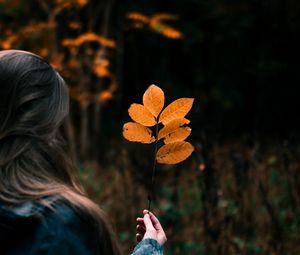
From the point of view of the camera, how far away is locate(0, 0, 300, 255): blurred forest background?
4852 millimetres

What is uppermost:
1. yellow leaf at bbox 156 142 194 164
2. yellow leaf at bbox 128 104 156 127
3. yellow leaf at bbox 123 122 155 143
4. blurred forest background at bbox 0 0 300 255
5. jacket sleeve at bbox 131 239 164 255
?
yellow leaf at bbox 128 104 156 127

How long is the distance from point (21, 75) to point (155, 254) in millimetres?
514

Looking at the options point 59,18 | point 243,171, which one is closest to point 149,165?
point 243,171

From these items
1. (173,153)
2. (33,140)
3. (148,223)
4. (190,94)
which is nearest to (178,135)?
(173,153)

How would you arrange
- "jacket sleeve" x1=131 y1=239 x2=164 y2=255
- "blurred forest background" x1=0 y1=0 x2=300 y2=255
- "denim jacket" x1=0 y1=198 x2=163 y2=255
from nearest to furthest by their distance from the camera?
"denim jacket" x1=0 y1=198 x2=163 y2=255
"jacket sleeve" x1=131 y1=239 x2=164 y2=255
"blurred forest background" x1=0 y1=0 x2=300 y2=255

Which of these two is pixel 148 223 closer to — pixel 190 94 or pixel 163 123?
pixel 163 123

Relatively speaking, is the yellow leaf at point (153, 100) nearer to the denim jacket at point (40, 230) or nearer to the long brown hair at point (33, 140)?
the long brown hair at point (33, 140)

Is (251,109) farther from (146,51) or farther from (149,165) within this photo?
(149,165)

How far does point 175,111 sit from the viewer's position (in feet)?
5.53

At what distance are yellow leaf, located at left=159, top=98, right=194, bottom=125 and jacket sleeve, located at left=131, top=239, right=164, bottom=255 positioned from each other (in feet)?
0.99

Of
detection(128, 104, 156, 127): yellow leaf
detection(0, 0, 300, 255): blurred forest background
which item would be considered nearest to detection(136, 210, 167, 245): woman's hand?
detection(128, 104, 156, 127): yellow leaf

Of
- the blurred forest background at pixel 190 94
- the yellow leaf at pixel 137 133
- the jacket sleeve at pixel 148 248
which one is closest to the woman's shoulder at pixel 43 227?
the jacket sleeve at pixel 148 248

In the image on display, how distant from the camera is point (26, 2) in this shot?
32.7 feet

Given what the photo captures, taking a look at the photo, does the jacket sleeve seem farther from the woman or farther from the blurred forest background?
the blurred forest background
